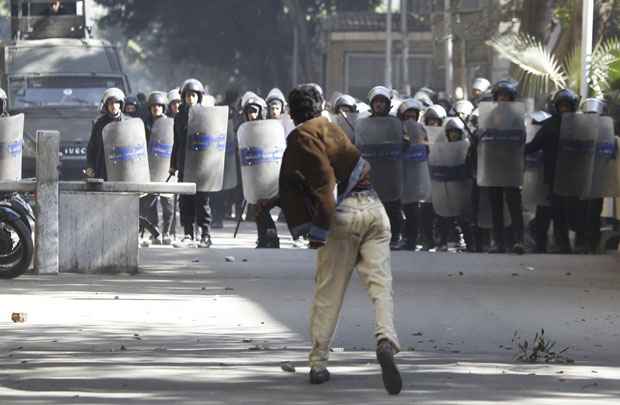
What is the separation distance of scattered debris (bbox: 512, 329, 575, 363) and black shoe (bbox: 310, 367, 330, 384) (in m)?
1.67

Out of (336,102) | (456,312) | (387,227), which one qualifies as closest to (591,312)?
(456,312)

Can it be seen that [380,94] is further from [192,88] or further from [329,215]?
[329,215]

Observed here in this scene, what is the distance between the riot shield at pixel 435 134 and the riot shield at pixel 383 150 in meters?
0.79

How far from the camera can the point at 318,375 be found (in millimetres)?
9953

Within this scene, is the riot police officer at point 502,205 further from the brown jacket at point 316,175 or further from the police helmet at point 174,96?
the brown jacket at point 316,175

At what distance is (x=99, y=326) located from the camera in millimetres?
12820

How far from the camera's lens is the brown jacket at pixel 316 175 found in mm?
9820

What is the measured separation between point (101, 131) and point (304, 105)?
10.5 m

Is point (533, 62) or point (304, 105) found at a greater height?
point (304, 105)

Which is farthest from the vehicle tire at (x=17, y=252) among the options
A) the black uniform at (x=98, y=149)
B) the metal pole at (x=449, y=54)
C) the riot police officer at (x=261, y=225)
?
the metal pole at (x=449, y=54)

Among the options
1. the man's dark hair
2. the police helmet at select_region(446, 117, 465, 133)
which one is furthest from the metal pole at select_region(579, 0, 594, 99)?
the man's dark hair

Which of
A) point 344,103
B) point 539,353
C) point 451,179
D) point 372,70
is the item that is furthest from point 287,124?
point 372,70

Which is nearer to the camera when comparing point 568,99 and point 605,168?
point 568,99

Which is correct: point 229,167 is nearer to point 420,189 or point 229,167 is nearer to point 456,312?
point 420,189
